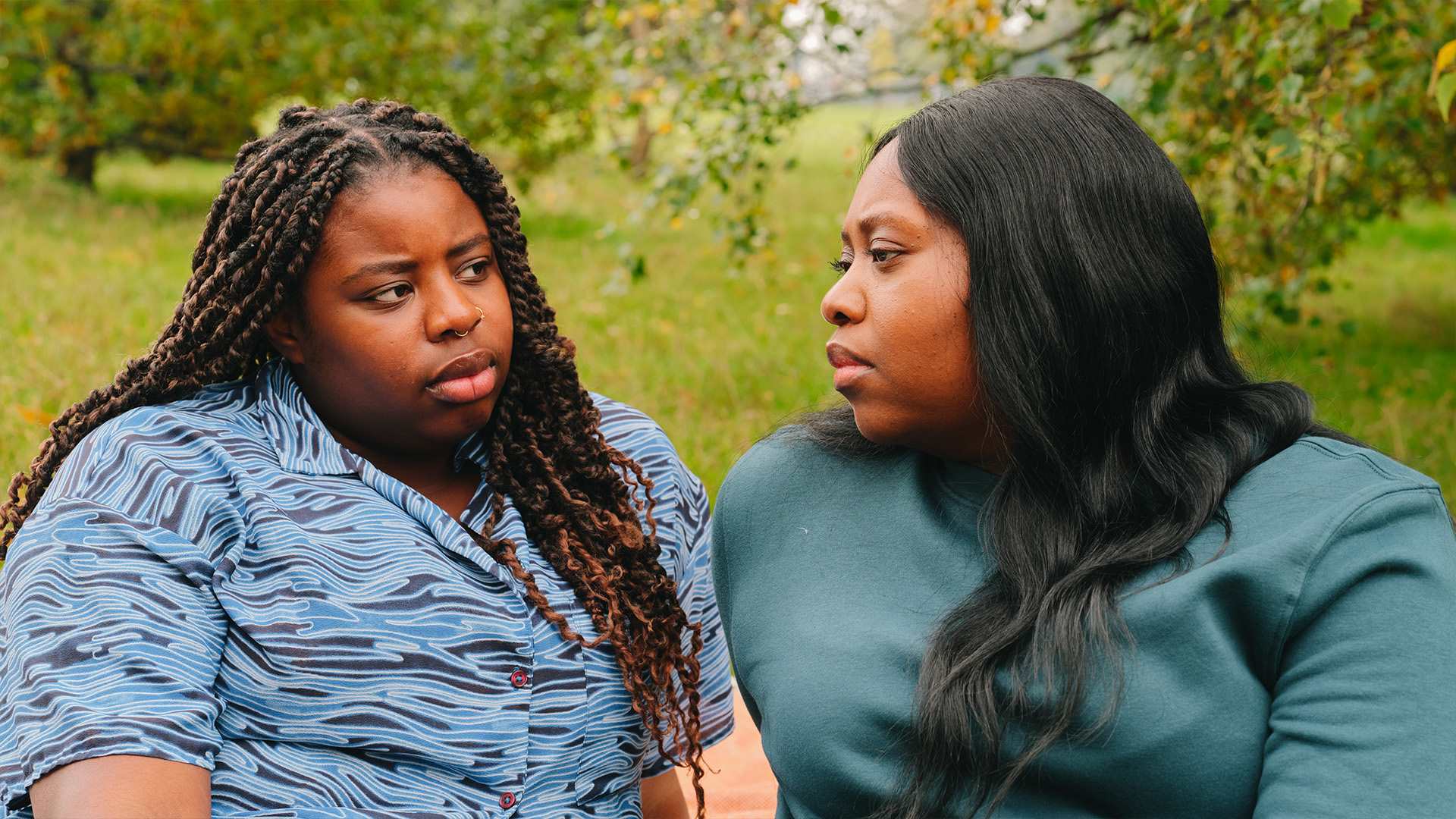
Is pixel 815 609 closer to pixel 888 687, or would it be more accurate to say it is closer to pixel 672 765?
pixel 888 687

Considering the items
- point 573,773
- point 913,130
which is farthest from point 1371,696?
point 573,773

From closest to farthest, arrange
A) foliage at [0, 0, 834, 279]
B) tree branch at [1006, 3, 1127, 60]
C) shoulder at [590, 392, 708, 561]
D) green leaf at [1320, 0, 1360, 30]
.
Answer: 1. shoulder at [590, 392, 708, 561]
2. green leaf at [1320, 0, 1360, 30]
3. tree branch at [1006, 3, 1127, 60]
4. foliage at [0, 0, 834, 279]

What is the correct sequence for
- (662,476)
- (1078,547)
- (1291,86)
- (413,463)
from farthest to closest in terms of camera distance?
(1291,86) → (662,476) → (413,463) → (1078,547)

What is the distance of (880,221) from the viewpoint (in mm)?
1984

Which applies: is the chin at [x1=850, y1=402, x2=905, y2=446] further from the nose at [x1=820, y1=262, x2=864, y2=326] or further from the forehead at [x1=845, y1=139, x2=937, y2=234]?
the forehead at [x1=845, y1=139, x2=937, y2=234]

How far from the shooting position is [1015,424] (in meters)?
1.94

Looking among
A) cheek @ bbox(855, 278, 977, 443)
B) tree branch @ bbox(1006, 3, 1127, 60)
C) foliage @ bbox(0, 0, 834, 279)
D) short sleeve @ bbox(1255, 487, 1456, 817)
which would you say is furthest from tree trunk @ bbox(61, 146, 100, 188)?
short sleeve @ bbox(1255, 487, 1456, 817)

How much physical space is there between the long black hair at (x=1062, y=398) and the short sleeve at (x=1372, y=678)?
6.6 inches

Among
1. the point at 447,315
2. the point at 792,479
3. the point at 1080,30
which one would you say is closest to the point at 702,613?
the point at 792,479

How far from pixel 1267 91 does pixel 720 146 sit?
6.27 feet

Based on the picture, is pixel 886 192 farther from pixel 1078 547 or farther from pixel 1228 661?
pixel 1228 661

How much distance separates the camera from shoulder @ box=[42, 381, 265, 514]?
1.90 meters

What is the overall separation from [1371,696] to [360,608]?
1.28 meters

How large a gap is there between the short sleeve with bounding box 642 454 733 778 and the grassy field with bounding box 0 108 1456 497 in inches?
38.1
